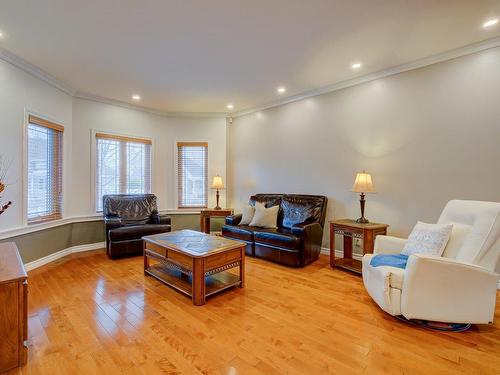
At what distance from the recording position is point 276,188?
505cm

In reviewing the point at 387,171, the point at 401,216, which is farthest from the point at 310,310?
the point at 387,171

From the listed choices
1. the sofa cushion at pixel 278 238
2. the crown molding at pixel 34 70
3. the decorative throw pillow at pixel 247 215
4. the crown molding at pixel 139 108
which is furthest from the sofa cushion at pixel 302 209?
the crown molding at pixel 34 70

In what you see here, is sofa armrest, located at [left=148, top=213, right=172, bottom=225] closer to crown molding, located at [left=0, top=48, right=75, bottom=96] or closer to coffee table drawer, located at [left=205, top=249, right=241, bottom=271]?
coffee table drawer, located at [left=205, top=249, right=241, bottom=271]

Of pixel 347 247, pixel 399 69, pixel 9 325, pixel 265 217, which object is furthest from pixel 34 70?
pixel 347 247

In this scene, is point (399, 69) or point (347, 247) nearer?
point (399, 69)

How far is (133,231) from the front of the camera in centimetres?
415

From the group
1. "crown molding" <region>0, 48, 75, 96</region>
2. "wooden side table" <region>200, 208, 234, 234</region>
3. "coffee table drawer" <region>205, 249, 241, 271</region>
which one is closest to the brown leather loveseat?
"wooden side table" <region>200, 208, 234, 234</region>

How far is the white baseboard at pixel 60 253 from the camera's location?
3.56 m

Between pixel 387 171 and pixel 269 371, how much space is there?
3.10 m

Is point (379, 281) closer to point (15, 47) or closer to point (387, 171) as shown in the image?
point (387, 171)

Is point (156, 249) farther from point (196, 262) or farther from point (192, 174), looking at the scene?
point (192, 174)

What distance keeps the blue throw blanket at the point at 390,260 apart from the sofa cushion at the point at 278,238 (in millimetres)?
1132

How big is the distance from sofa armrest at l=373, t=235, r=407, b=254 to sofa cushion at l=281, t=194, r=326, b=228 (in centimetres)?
119

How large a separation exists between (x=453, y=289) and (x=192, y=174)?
15.9ft
